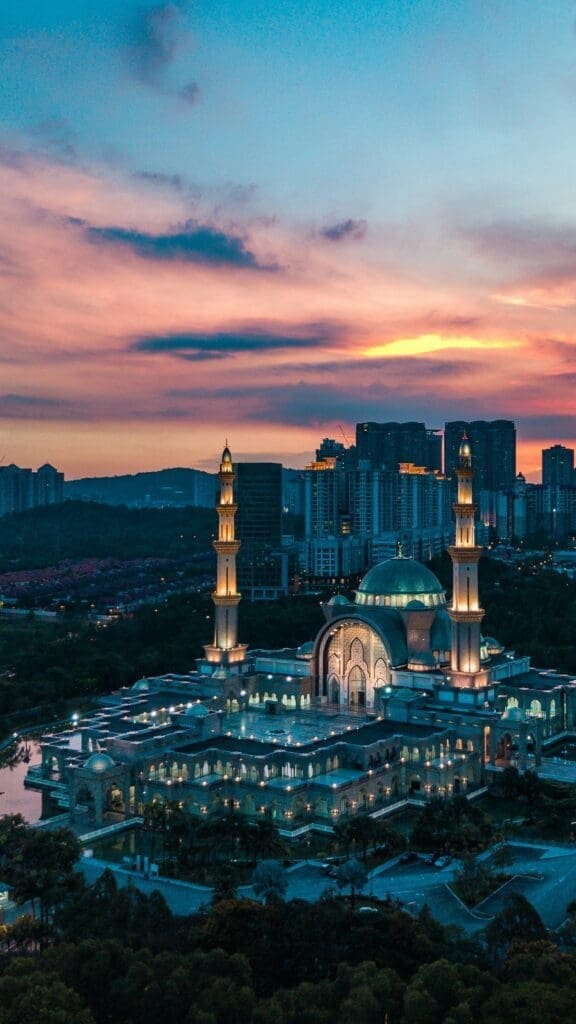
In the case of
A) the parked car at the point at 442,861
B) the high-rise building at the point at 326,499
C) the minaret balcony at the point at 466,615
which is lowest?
the parked car at the point at 442,861

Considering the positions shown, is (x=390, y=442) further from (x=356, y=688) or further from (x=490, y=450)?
(x=356, y=688)

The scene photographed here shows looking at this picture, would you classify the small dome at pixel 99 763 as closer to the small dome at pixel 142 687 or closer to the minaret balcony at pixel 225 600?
the small dome at pixel 142 687

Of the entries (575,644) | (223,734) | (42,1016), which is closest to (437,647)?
(223,734)

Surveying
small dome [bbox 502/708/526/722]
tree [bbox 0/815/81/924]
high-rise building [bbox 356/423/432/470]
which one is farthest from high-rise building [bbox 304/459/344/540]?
tree [bbox 0/815/81/924]

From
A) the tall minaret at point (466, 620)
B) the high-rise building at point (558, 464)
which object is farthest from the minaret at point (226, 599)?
the high-rise building at point (558, 464)

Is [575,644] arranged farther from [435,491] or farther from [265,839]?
[435,491]

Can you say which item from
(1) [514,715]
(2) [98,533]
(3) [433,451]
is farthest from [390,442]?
(1) [514,715]

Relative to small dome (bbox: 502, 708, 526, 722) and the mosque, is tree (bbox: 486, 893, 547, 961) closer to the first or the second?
the mosque
